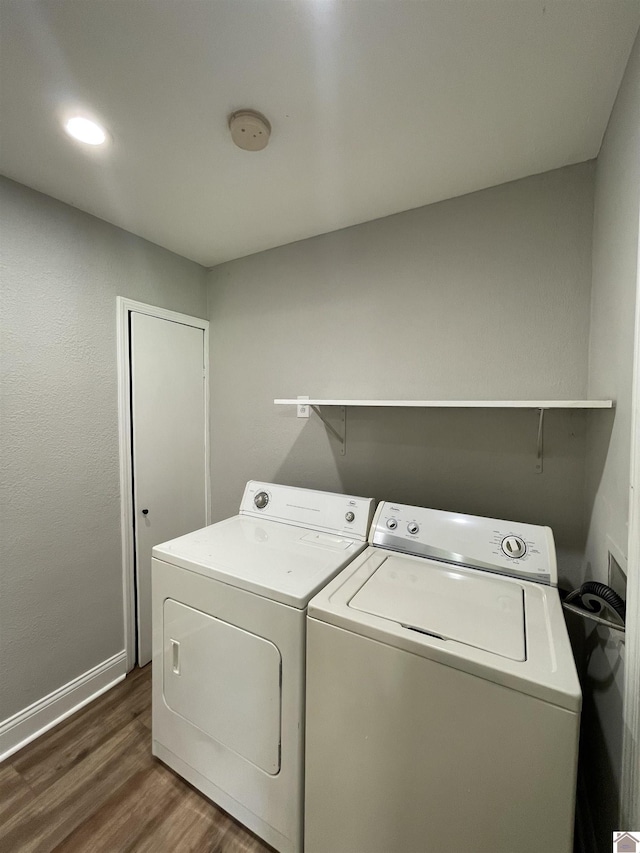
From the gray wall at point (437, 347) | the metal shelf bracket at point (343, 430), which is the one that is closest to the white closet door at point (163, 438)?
the gray wall at point (437, 347)

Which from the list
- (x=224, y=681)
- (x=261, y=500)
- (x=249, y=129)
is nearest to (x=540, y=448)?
(x=261, y=500)

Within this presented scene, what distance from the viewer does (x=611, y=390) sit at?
108 centimetres

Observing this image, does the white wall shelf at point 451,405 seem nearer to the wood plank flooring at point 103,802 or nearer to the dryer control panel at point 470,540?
the dryer control panel at point 470,540

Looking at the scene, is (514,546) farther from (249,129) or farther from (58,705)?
(58,705)

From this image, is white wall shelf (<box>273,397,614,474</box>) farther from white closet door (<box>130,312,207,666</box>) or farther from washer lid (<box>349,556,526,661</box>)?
white closet door (<box>130,312,207,666</box>)

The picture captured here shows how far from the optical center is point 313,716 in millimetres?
1062

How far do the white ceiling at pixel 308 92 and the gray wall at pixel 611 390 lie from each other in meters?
0.20

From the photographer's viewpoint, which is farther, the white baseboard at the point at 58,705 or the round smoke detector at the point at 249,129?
the white baseboard at the point at 58,705

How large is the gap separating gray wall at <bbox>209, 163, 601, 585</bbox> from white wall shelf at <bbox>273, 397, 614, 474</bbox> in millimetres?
43

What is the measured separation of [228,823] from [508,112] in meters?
2.68

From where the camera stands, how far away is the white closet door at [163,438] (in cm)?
205

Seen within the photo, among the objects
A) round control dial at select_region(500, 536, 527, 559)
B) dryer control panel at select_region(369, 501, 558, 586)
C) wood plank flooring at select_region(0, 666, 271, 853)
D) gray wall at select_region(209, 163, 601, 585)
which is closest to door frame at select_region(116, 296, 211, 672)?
wood plank flooring at select_region(0, 666, 271, 853)

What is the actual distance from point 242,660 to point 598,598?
112 centimetres

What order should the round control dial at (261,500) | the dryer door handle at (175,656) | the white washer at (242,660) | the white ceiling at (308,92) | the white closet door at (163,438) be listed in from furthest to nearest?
the white closet door at (163,438)
the round control dial at (261,500)
the dryer door handle at (175,656)
the white washer at (242,660)
the white ceiling at (308,92)
